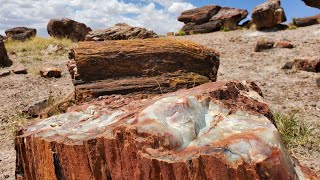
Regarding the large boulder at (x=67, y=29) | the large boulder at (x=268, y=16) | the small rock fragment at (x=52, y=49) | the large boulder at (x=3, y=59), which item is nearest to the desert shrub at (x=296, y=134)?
the large boulder at (x=3, y=59)

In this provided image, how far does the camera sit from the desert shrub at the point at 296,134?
4633mm

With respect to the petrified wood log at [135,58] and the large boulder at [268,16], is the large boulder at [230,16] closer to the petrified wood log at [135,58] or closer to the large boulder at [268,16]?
the large boulder at [268,16]

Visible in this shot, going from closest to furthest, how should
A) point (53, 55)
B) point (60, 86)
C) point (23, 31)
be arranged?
point (60, 86) < point (53, 55) < point (23, 31)

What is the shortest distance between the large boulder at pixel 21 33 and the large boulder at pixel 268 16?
1075 cm

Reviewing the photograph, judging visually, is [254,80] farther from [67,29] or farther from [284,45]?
[67,29]

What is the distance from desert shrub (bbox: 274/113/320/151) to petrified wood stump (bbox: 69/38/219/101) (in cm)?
122

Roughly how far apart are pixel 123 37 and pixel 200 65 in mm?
4355

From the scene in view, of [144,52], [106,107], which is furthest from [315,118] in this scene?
[106,107]

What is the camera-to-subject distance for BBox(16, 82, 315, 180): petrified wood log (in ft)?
5.96

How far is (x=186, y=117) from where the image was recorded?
2.16 meters

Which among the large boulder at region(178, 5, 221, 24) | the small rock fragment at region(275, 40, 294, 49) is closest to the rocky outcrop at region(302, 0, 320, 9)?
the small rock fragment at region(275, 40, 294, 49)

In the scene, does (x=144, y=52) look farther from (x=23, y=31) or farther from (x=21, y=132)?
(x=23, y=31)

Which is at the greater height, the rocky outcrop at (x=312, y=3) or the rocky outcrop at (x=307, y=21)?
the rocky outcrop at (x=312, y=3)

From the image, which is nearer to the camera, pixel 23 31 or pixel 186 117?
pixel 186 117
